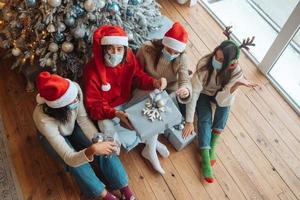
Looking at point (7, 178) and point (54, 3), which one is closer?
point (54, 3)

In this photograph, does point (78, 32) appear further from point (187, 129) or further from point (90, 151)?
point (187, 129)

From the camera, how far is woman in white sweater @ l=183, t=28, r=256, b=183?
1689mm

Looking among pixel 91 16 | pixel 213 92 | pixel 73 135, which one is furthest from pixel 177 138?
pixel 91 16

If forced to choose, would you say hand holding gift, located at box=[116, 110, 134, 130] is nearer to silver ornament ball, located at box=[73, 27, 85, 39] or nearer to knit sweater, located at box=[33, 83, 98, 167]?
knit sweater, located at box=[33, 83, 98, 167]

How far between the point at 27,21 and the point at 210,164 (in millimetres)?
1332

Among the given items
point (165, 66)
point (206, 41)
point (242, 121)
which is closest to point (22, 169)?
point (165, 66)

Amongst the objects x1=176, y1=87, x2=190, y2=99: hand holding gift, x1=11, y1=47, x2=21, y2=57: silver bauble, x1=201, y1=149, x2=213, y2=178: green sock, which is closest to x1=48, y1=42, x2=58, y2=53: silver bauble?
x1=11, y1=47, x2=21, y2=57: silver bauble

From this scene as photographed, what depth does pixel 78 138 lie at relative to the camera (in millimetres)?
1715

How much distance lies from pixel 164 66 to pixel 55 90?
668 mm

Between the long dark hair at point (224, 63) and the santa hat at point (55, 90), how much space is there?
0.75m

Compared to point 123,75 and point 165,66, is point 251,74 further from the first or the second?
A: point 123,75

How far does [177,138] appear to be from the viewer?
189cm

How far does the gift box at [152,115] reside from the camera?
1557 mm

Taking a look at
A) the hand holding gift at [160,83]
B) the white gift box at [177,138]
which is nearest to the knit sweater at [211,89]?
the white gift box at [177,138]
